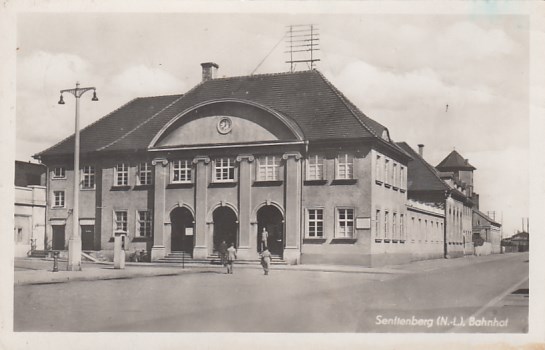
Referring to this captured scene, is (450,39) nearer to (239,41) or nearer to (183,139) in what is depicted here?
(239,41)

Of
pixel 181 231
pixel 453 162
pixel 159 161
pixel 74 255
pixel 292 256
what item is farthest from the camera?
pixel 292 256

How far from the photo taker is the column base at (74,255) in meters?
18.0

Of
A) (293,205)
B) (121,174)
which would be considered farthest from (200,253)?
(121,174)

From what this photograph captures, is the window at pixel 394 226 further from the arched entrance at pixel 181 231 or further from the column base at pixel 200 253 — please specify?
the arched entrance at pixel 181 231

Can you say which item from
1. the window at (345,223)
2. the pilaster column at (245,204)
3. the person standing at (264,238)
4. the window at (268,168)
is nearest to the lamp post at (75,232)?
the pilaster column at (245,204)

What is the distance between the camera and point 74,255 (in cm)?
1825

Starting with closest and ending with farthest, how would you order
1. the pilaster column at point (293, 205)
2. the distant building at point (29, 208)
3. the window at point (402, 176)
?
the distant building at point (29, 208)
the pilaster column at point (293, 205)
the window at point (402, 176)

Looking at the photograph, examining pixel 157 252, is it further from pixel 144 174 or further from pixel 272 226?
pixel 272 226

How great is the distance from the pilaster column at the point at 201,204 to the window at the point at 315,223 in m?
2.82

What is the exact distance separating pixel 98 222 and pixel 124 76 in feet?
20.7

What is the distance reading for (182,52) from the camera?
15.0 meters

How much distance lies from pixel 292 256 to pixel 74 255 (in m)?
5.91

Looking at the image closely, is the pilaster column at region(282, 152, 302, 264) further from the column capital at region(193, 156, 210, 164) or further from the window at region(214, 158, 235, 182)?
the column capital at region(193, 156, 210, 164)
